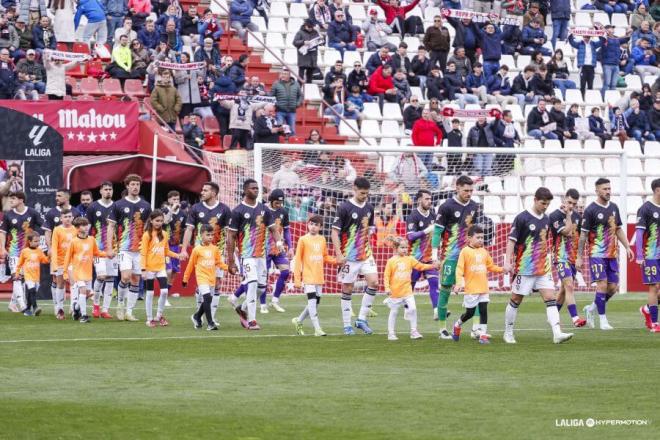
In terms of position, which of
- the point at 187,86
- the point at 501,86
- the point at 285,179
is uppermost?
the point at 501,86

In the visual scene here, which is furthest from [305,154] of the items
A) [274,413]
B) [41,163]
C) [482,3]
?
[274,413]

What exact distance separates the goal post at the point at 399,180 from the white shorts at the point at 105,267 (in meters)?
4.70

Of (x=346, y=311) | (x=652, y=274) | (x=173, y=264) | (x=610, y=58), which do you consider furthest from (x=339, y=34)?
(x=346, y=311)

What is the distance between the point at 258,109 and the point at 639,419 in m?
21.6

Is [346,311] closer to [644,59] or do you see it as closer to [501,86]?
[501,86]

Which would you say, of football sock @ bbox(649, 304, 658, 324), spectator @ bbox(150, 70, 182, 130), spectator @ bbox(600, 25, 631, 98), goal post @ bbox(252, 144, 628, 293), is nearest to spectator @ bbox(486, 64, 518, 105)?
spectator @ bbox(600, 25, 631, 98)

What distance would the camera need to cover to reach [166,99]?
31.4 metres

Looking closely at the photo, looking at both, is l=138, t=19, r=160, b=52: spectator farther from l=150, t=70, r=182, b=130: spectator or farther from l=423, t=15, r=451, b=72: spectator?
l=423, t=15, r=451, b=72: spectator

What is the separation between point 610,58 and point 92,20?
15325mm

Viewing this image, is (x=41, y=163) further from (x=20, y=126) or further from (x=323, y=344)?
(x=323, y=344)

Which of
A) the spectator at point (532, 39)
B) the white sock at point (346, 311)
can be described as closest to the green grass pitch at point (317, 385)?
the white sock at point (346, 311)

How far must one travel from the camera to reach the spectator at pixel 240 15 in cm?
3597

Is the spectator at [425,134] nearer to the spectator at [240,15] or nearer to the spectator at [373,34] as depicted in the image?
the spectator at [373,34]

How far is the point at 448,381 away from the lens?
43.8 feet
